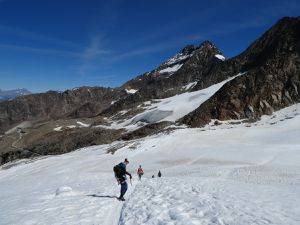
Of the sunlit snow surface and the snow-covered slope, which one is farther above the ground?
the snow-covered slope

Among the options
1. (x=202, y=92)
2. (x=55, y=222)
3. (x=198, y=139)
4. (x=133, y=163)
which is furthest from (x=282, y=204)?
(x=202, y=92)

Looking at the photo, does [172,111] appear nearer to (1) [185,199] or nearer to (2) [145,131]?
(2) [145,131]

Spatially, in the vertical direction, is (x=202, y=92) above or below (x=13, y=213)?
above

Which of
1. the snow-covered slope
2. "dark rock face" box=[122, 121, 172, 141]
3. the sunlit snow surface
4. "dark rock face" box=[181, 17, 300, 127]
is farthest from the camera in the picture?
the snow-covered slope

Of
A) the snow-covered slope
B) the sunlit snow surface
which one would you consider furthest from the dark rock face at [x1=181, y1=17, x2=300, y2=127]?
the sunlit snow surface

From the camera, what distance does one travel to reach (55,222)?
1340 cm

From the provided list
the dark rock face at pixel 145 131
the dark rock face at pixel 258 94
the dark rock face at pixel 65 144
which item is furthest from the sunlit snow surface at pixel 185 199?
the dark rock face at pixel 65 144

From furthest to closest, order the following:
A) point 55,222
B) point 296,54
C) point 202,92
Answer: point 202,92, point 296,54, point 55,222

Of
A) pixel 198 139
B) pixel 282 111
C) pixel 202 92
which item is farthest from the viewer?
pixel 202 92

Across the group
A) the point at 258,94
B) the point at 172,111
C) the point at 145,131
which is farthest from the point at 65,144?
the point at 258,94

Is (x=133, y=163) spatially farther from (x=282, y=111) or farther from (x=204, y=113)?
(x=282, y=111)

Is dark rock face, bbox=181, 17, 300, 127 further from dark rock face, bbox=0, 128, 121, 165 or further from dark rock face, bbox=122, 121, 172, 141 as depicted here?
dark rock face, bbox=0, 128, 121, 165

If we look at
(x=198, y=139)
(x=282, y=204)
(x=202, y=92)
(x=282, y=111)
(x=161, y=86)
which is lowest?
(x=282, y=204)

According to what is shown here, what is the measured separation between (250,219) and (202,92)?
9996cm
